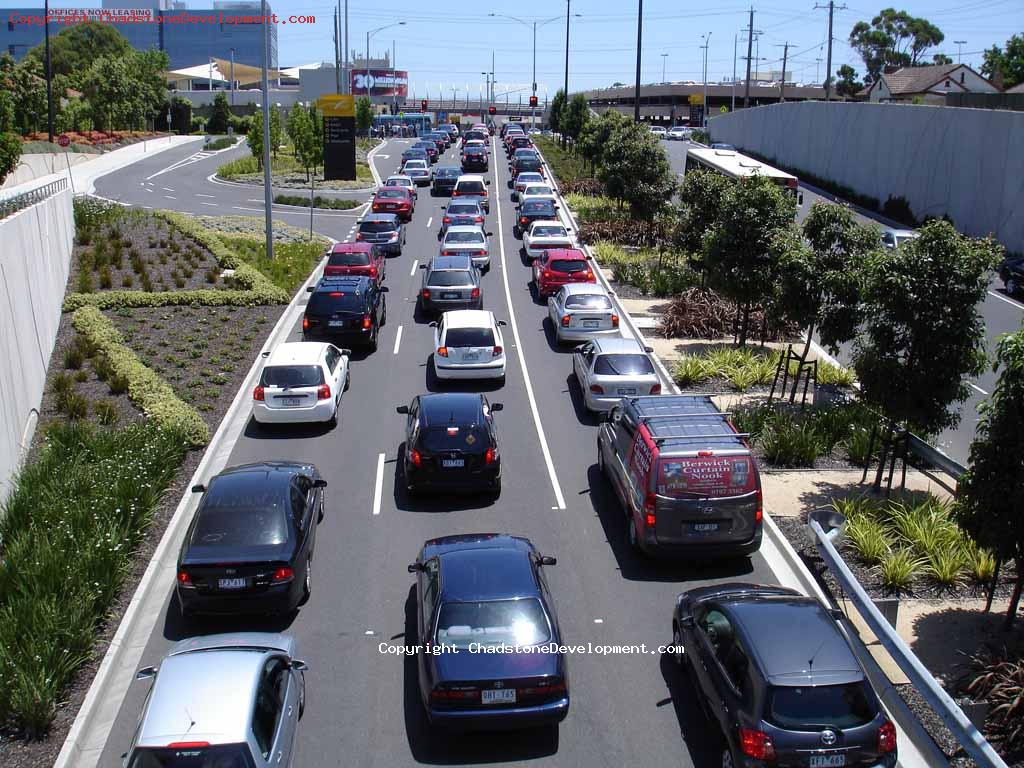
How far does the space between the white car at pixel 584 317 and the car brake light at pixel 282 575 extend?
44.1 ft

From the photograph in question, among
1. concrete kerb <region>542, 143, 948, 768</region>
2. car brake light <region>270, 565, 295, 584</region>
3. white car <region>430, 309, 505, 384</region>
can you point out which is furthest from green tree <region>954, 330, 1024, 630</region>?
white car <region>430, 309, 505, 384</region>

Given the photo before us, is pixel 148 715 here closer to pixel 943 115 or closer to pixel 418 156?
pixel 943 115

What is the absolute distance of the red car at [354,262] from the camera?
27.8 meters

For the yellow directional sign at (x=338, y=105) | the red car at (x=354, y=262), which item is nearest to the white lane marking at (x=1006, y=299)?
the red car at (x=354, y=262)

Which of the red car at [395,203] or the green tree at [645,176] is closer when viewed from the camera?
the green tree at [645,176]

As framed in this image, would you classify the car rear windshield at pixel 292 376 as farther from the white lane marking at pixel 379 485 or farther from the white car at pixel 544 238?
the white car at pixel 544 238

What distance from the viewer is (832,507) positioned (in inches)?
575

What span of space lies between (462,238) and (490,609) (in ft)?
79.3

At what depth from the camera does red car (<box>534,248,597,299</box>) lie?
2836 centimetres

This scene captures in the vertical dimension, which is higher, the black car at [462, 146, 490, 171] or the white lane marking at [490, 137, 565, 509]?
the black car at [462, 146, 490, 171]

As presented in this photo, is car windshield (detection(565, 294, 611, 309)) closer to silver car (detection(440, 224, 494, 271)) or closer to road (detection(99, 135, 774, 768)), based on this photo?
road (detection(99, 135, 774, 768))

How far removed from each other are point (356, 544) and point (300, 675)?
4014 millimetres

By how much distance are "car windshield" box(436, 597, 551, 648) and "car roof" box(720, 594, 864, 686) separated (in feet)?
6.07

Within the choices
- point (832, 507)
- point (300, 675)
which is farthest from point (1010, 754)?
point (300, 675)
